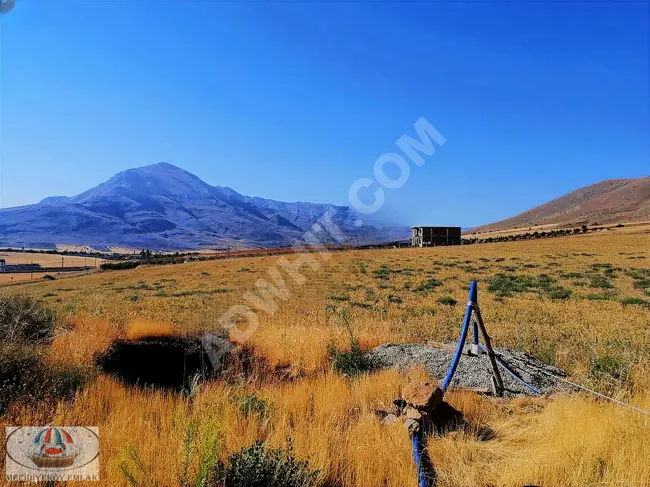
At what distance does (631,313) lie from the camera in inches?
520

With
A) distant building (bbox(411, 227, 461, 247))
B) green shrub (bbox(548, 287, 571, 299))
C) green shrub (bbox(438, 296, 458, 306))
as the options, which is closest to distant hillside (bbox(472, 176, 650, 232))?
distant building (bbox(411, 227, 461, 247))

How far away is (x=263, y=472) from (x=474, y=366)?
491 centimetres

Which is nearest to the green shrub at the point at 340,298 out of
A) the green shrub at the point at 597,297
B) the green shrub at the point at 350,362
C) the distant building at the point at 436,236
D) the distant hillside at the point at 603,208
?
the green shrub at the point at 597,297

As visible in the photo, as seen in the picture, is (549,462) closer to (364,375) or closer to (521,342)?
(364,375)

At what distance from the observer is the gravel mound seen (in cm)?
618

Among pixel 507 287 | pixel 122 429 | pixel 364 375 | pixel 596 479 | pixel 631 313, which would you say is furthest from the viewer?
pixel 507 287

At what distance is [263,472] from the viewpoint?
3.03 m

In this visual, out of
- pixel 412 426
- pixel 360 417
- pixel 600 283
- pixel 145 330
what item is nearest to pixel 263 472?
pixel 412 426

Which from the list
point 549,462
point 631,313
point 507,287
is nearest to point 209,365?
point 549,462

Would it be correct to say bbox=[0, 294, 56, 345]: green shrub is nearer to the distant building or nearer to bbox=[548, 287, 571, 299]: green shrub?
bbox=[548, 287, 571, 299]: green shrub

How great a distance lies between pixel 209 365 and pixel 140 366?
4.09ft

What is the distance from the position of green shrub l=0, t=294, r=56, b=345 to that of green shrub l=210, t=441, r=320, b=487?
6121 mm

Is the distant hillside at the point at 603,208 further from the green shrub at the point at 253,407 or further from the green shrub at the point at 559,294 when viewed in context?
the green shrub at the point at 253,407

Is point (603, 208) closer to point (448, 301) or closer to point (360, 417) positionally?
point (448, 301)
